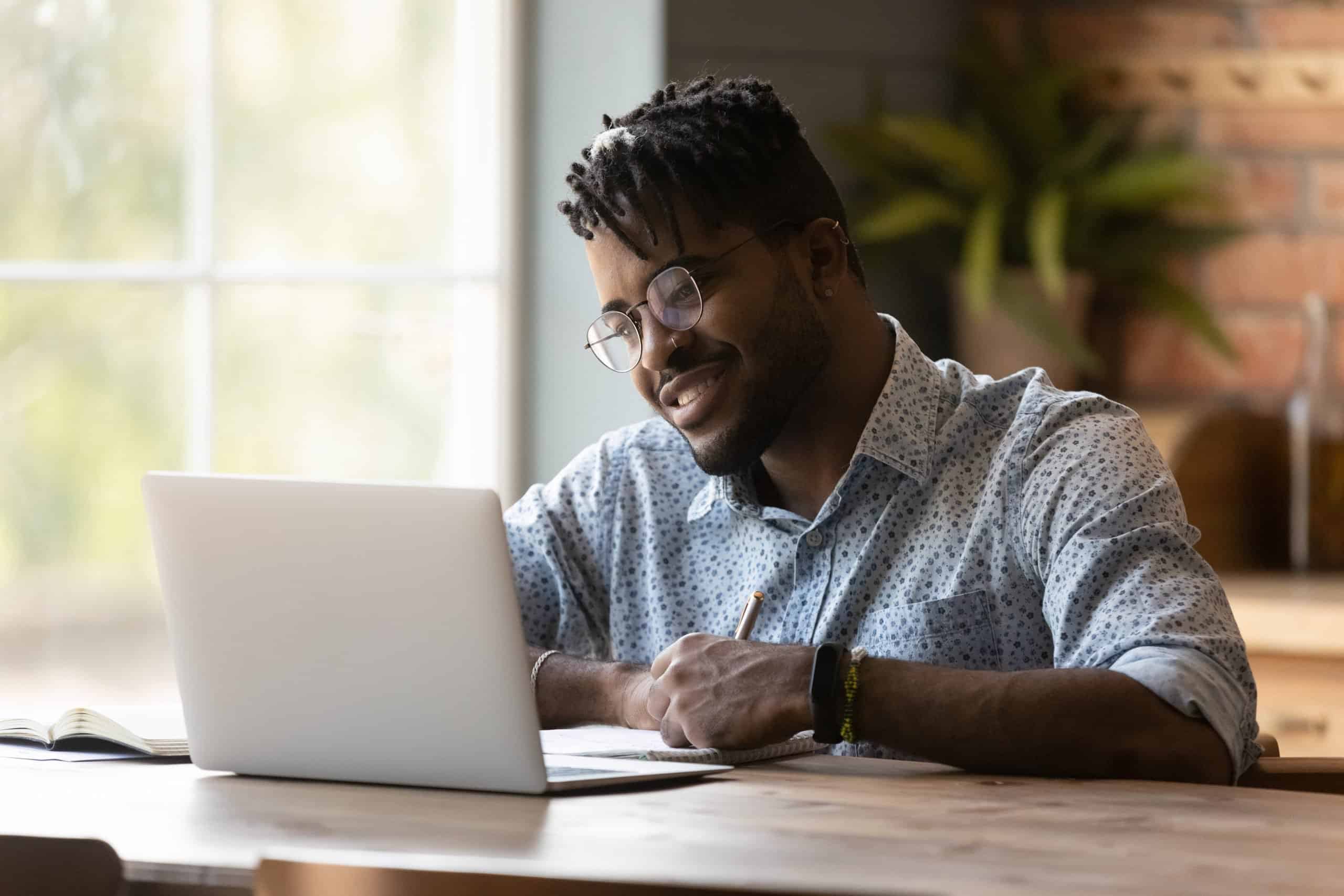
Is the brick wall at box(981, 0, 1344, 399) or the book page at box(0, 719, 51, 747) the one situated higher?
the brick wall at box(981, 0, 1344, 399)

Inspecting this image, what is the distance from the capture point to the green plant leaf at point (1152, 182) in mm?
2797

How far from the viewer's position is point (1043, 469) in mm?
1619

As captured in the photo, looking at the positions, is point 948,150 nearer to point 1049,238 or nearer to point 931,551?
point 1049,238

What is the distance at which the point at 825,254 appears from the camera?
183cm

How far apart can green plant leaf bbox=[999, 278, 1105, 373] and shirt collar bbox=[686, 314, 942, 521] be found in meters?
0.97

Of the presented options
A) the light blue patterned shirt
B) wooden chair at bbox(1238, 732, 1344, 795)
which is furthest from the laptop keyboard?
wooden chair at bbox(1238, 732, 1344, 795)

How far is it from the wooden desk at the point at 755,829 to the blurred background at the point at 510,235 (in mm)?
1443

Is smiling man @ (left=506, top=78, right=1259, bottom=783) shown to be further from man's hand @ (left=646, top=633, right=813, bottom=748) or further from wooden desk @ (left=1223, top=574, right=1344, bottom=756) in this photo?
wooden desk @ (left=1223, top=574, right=1344, bottom=756)

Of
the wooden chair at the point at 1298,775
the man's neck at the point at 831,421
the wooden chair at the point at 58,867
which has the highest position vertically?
the man's neck at the point at 831,421

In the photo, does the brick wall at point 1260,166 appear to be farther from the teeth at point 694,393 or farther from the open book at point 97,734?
the open book at point 97,734

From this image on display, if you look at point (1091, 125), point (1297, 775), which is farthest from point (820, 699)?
point (1091, 125)

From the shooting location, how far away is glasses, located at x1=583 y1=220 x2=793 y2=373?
5.60 feet

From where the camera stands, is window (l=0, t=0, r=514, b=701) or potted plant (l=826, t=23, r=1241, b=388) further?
potted plant (l=826, t=23, r=1241, b=388)

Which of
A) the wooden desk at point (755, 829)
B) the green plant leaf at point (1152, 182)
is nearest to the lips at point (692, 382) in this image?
the wooden desk at point (755, 829)
